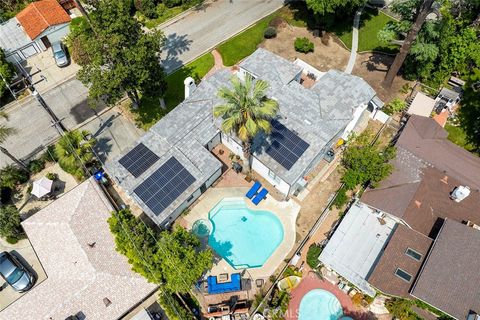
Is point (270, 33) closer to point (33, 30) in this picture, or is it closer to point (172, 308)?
point (33, 30)

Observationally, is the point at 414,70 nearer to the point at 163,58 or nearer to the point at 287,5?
the point at 287,5

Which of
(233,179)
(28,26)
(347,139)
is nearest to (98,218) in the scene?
(233,179)

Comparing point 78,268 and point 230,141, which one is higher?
point 230,141

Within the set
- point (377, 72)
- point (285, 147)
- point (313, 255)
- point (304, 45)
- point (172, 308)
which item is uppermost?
point (377, 72)

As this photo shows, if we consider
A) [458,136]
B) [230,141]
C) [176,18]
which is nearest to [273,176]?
[230,141]

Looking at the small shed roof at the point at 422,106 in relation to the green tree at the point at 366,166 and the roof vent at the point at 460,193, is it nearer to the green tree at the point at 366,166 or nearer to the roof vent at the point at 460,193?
the green tree at the point at 366,166

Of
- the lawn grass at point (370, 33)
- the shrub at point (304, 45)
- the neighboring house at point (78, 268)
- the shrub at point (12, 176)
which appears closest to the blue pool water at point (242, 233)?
the neighboring house at point (78, 268)

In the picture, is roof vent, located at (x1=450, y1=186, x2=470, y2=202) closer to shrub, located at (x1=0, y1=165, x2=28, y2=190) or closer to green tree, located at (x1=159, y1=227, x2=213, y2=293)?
green tree, located at (x1=159, y1=227, x2=213, y2=293)
